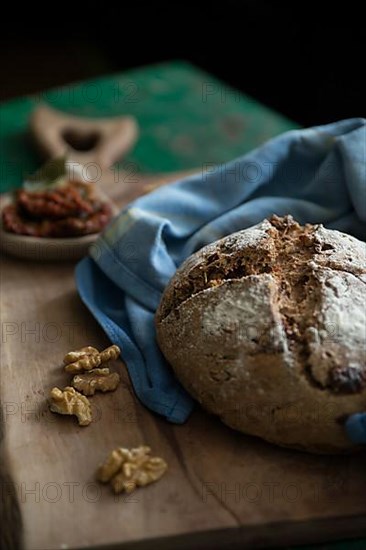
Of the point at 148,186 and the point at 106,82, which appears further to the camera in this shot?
the point at 106,82

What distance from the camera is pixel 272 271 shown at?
49.3 inches

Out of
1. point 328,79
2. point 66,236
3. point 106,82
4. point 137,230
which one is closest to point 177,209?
point 137,230

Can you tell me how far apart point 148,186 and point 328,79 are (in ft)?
4.61

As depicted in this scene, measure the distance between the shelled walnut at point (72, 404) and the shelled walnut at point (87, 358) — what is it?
0.05 meters

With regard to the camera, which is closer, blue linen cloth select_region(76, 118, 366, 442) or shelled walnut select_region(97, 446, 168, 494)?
shelled walnut select_region(97, 446, 168, 494)

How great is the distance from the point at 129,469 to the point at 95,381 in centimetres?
19

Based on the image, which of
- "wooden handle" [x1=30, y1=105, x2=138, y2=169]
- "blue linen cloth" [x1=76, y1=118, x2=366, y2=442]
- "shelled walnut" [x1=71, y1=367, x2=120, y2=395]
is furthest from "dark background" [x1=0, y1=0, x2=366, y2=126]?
"shelled walnut" [x1=71, y1=367, x2=120, y2=395]

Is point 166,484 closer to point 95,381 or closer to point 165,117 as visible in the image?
point 95,381

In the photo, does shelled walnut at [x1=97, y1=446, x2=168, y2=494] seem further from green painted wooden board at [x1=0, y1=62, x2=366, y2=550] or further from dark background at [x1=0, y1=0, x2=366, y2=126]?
dark background at [x1=0, y1=0, x2=366, y2=126]

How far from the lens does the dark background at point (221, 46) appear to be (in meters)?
2.95

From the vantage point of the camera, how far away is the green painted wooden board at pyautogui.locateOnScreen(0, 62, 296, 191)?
6.66ft

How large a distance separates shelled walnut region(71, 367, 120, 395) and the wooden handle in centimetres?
72

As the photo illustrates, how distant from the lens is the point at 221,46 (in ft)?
11.1

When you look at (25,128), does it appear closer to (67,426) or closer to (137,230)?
(137,230)
